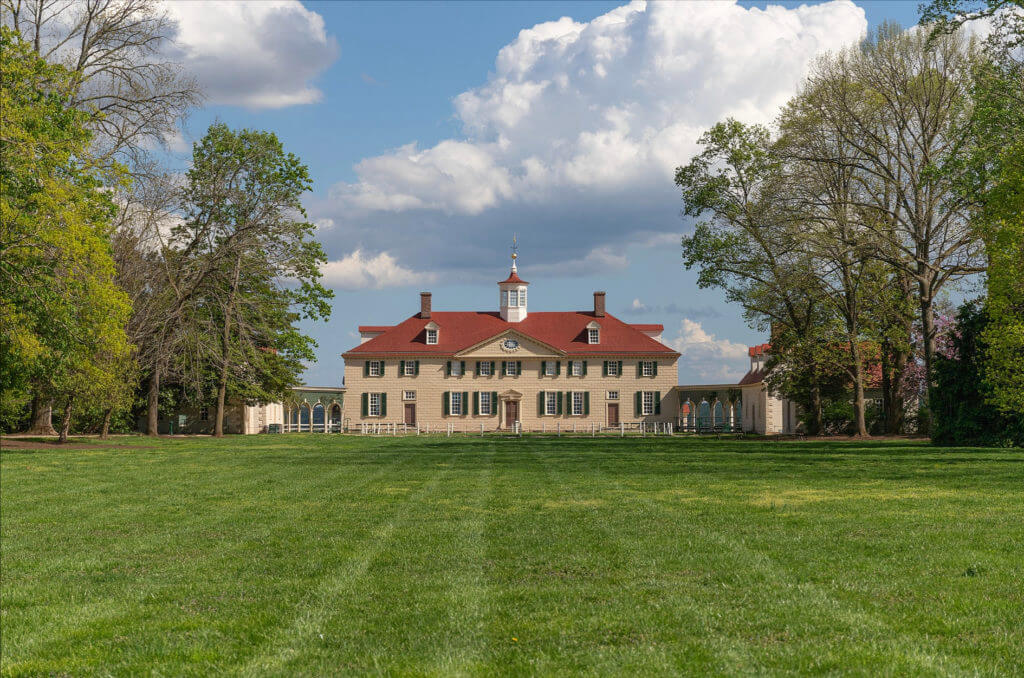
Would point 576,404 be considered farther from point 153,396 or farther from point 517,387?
point 153,396

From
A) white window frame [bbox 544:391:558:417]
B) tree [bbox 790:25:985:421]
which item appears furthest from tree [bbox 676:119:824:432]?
white window frame [bbox 544:391:558:417]

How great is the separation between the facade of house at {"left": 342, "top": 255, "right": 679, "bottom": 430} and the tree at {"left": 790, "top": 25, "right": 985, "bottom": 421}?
27449 millimetres

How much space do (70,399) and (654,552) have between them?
85.7 ft

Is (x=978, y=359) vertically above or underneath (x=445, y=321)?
underneath

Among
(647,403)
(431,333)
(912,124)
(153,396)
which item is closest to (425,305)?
(431,333)

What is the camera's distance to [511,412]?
196ft

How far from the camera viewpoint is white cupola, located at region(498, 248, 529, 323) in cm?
6316

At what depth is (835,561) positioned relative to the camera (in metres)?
9.10

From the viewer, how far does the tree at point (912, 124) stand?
3088 centimetres

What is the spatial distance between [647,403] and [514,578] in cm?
5153

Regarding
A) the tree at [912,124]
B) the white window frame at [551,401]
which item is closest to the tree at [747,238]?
the tree at [912,124]

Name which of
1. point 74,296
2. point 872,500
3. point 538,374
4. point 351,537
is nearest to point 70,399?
point 74,296

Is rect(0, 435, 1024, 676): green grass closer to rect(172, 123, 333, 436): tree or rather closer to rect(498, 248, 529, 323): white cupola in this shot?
rect(172, 123, 333, 436): tree

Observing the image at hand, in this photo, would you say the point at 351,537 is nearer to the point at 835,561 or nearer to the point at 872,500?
the point at 835,561
